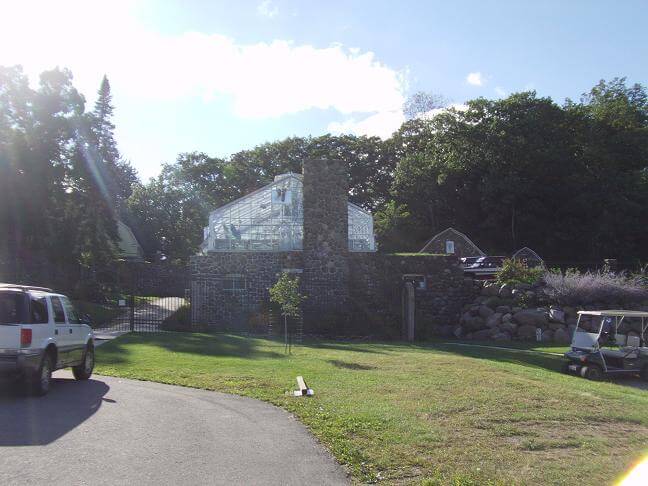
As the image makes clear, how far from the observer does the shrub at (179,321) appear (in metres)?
24.7

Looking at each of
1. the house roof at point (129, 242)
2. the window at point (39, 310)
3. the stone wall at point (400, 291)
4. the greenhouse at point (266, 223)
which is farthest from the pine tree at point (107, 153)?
the window at point (39, 310)

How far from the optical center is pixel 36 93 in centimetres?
3422

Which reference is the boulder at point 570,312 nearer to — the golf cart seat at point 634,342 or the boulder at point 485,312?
the boulder at point 485,312

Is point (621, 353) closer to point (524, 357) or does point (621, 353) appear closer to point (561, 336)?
point (524, 357)

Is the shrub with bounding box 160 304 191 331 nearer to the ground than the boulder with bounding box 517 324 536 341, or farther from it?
farther from it

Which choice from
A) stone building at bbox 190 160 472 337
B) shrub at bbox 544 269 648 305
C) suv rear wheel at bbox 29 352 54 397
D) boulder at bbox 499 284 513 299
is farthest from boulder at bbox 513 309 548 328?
suv rear wheel at bbox 29 352 54 397

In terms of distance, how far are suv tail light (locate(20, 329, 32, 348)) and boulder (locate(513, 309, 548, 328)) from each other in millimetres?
22097

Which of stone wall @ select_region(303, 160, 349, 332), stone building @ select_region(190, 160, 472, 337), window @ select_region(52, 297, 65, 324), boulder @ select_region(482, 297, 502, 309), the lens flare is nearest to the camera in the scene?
the lens flare

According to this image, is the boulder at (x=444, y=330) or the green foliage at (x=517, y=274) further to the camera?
the green foliage at (x=517, y=274)

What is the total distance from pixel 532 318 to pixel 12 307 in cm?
2244

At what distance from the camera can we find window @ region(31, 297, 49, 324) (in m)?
10.3

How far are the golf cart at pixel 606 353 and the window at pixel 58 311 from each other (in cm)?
1386

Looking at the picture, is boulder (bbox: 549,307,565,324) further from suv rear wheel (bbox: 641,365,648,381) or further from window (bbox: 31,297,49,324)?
window (bbox: 31,297,49,324)

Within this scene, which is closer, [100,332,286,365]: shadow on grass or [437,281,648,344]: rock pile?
[100,332,286,365]: shadow on grass
